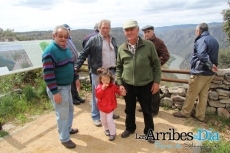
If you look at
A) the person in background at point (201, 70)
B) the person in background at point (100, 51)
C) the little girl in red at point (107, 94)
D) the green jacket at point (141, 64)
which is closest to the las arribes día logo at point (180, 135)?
the little girl in red at point (107, 94)

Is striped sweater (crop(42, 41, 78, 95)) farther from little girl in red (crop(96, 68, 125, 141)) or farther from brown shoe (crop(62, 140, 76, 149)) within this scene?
brown shoe (crop(62, 140, 76, 149))

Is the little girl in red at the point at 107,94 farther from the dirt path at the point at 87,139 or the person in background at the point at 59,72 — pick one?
the person in background at the point at 59,72

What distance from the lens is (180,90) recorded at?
5.39m

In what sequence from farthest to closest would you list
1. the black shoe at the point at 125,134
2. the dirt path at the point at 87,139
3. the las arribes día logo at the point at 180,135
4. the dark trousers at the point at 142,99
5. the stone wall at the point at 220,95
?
the stone wall at the point at 220,95
the black shoe at the point at 125,134
the las arribes día logo at the point at 180,135
the dirt path at the point at 87,139
the dark trousers at the point at 142,99

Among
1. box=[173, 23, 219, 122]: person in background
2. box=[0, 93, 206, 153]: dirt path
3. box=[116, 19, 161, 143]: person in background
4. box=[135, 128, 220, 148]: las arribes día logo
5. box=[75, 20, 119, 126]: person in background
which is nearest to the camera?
box=[116, 19, 161, 143]: person in background

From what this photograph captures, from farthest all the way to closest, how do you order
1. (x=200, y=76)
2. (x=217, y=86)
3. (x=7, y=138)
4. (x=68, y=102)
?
(x=217, y=86) → (x=200, y=76) → (x=7, y=138) → (x=68, y=102)

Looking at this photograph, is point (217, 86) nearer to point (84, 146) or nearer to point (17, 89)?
point (84, 146)

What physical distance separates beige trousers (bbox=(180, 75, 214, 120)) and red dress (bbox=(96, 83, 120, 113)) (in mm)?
1790

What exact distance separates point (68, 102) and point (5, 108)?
96.5 inches

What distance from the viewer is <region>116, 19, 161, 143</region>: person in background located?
134 inches

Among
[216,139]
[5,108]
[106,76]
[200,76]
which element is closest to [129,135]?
[106,76]

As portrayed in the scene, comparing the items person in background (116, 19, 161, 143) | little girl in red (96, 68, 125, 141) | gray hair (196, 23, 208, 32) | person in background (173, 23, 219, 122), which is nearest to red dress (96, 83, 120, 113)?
little girl in red (96, 68, 125, 141)

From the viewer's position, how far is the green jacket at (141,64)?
342 cm

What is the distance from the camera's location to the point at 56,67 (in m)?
3.34
